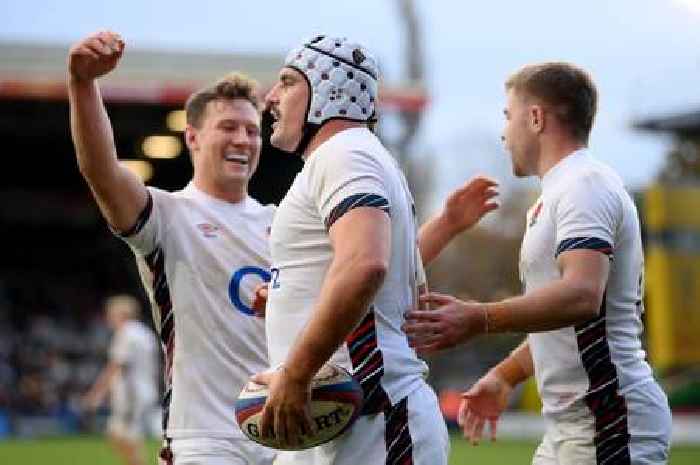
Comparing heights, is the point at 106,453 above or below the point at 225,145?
below

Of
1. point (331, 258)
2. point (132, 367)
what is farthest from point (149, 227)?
point (132, 367)

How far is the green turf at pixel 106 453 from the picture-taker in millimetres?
18391

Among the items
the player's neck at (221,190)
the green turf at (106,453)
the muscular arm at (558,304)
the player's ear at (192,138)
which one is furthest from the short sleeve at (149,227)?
the green turf at (106,453)

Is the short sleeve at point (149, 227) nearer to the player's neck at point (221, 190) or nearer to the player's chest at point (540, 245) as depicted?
the player's neck at point (221, 190)

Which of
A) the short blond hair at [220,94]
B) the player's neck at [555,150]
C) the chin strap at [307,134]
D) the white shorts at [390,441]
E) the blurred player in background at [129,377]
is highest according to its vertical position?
the short blond hair at [220,94]

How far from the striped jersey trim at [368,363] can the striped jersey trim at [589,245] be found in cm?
83

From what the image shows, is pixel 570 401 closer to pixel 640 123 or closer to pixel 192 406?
pixel 192 406

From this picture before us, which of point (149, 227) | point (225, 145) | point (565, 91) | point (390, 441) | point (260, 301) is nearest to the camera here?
point (390, 441)

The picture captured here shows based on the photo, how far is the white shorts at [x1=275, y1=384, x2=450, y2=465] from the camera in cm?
446

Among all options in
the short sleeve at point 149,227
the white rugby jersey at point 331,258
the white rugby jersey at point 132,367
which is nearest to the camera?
the white rugby jersey at point 331,258

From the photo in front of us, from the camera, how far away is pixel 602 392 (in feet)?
17.0

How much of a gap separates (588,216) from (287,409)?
4.59ft

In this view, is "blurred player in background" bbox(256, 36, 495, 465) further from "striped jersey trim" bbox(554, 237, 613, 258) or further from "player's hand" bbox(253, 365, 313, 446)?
"striped jersey trim" bbox(554, 237, 613, 258)

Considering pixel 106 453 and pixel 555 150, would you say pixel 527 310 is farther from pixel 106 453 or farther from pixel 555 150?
pixel 106 453
